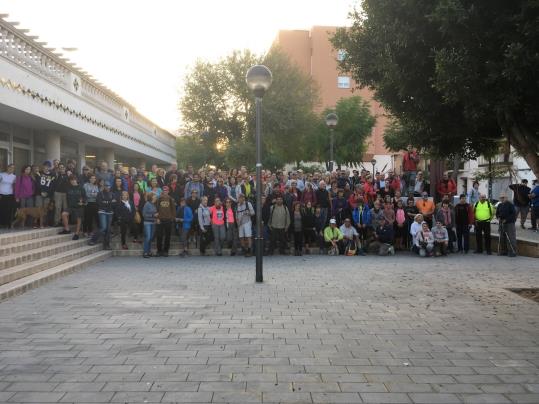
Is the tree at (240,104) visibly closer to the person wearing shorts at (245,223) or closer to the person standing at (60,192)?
the person wearing shorts at (245,223)

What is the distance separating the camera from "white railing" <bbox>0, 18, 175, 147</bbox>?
12.1 m

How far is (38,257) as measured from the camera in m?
10.6

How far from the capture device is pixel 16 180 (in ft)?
43.3

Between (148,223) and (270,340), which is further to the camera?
(148,223)

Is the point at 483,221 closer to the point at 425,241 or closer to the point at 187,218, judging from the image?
the point at 425,241

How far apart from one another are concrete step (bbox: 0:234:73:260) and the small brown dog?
858 mm

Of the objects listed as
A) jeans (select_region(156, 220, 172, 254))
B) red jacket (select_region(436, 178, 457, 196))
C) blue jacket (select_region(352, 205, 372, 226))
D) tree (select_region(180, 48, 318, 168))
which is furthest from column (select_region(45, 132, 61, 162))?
tree (select_region(180, 48, 318, 168))

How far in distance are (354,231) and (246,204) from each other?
3.28 meters

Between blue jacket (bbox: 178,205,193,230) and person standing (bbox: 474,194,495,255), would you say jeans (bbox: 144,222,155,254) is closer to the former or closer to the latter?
blue jacket (bbox: 178,205,193,230)

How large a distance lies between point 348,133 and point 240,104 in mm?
9949

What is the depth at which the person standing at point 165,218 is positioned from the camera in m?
13.5

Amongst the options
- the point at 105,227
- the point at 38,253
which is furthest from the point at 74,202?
the point at 38,253

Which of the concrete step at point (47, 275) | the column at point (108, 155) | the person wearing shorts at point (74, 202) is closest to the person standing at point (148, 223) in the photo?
the concrete step at point (47, 275)

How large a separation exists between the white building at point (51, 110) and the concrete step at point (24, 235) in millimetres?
3087
